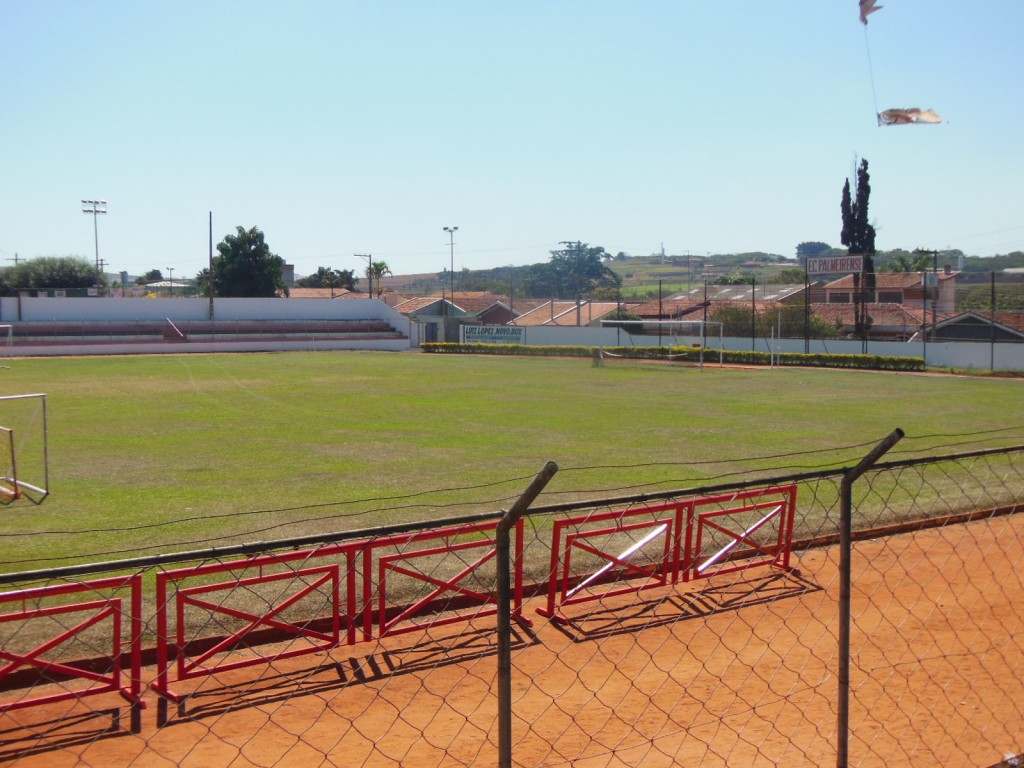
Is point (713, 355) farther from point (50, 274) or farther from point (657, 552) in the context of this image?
point (50, 274)

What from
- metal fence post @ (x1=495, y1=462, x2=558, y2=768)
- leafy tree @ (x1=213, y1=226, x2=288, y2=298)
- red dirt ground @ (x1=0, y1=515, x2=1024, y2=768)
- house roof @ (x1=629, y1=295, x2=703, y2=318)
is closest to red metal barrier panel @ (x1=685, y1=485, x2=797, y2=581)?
red dirt ground @ (x1=0, y1=515, x2=1024, y2=768)

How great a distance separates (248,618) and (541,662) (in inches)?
100

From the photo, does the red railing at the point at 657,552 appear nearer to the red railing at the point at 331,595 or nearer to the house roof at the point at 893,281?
the red railing at the point at 331,595

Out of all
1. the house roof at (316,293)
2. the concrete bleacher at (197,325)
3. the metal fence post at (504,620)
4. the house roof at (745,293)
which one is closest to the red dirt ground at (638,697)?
the metal fence post at (504,620)

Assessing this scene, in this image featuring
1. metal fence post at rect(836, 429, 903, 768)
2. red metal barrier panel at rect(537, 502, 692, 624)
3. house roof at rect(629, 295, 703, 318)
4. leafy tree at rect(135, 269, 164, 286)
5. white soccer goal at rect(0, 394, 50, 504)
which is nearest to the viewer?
metal fence post at rect(836, 429, 903, 768)

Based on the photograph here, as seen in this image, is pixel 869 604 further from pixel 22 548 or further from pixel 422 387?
pixel 422 387

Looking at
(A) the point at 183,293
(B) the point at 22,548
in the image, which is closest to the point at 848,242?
(A) the point at 183,293

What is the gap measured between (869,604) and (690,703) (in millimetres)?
3288

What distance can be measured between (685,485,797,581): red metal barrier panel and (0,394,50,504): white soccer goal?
10441 mm

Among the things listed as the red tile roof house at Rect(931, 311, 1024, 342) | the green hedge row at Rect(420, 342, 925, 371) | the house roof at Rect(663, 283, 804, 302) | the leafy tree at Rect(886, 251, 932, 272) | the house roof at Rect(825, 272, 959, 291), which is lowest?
the green hedge row at Rect(420, 342, 925, 371)

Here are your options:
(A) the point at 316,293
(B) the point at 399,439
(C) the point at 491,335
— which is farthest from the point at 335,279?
(B) the point at 399,439

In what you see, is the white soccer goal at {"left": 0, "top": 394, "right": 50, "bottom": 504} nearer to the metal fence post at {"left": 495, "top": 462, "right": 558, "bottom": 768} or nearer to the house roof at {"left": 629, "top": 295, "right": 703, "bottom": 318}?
the metal fence post at {"left": 495, "top": 462, "right": 558, "bottom": 768}

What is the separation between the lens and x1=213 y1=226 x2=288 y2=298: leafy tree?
279 feet

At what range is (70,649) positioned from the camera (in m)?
8.55
